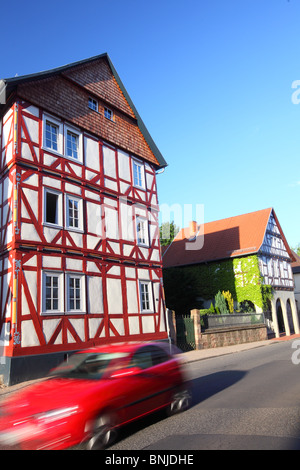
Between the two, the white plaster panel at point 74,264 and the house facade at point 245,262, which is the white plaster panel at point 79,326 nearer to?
the white plaster panel at point 74,264

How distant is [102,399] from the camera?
207 inches

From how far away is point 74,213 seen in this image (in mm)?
16391

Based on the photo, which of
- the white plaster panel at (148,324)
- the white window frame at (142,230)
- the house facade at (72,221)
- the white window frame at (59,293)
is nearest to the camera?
the house facade at (72,221)

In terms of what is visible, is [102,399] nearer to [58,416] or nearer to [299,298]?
[58,416]

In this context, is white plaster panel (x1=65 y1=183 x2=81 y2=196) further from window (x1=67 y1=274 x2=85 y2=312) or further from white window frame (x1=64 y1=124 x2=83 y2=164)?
window (x1=67 y1=274 x2=85 y2=312)

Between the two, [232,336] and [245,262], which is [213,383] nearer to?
[232,336]

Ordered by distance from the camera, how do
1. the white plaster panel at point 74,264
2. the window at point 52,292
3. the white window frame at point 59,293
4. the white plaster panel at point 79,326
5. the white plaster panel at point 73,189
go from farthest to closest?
the white plaster panel at point 73,189, the white plaster panel at point 74,264, the white plaster panel at point 79,326, the window at point 52,292, the white window frame at point 59,293

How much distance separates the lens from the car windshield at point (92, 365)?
5922 millimetres

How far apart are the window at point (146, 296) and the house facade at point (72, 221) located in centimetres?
5

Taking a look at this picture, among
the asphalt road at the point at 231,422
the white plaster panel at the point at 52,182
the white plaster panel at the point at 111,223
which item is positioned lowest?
the asphalt road at the point at 231,422

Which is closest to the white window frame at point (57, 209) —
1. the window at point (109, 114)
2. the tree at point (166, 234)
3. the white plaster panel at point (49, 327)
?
the white plaster panel at point (49, 327)
